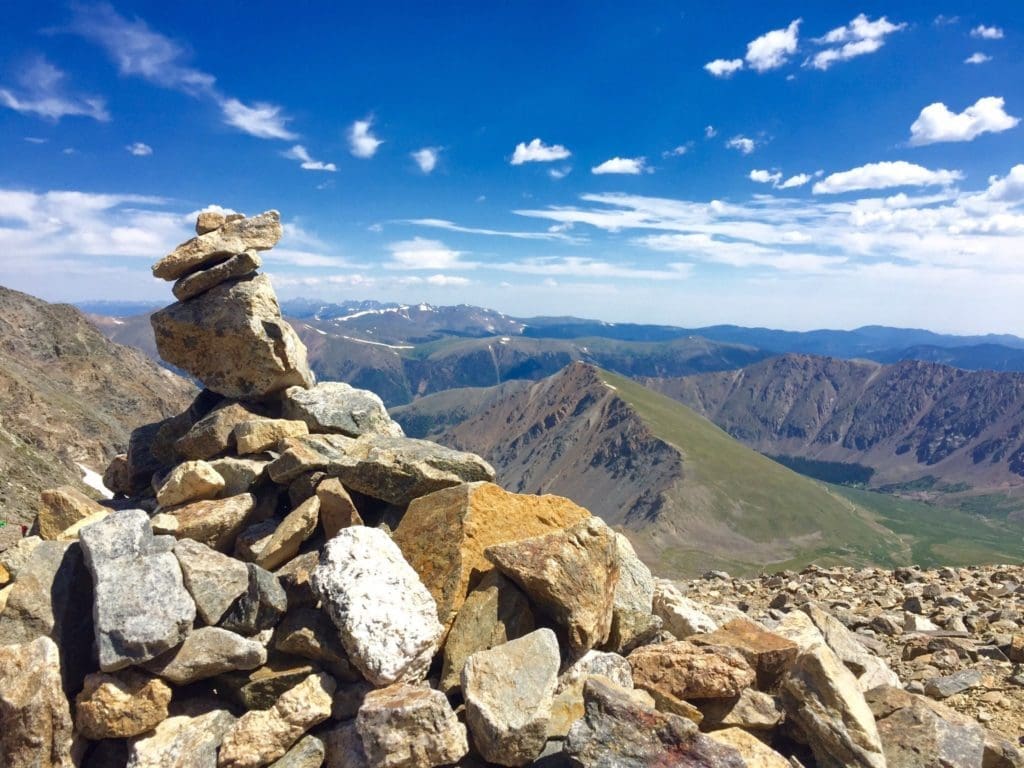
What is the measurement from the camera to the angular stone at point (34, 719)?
9297 mm

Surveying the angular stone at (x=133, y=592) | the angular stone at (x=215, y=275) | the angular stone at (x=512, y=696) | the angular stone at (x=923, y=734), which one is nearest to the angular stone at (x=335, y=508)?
the angular stone at (x=133, y=592)

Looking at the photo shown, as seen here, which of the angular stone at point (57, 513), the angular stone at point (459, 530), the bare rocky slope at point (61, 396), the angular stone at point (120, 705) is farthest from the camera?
the bare rocky slope at point (61, 396)

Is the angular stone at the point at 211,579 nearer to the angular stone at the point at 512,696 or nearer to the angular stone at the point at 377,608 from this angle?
the angular stone at the point at 377,608

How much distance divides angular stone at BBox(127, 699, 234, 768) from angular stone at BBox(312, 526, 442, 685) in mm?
2396

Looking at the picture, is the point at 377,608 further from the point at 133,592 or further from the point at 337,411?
the point at 337,411

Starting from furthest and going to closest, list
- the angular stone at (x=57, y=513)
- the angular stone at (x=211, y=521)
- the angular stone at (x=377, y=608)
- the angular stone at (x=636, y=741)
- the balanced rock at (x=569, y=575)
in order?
the angular stone at (x=57, y=513) < the angular stone at (x=211, y=521) < the balanced rock at (x=569, y=575) < the angular stone at (x=377, y=608) < the angular stone at (x=636, y=741)

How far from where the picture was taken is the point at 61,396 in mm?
108250

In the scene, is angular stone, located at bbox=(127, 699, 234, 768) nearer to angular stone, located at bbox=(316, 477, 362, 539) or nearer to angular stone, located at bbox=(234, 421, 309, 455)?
angular stone, located at bbox=(316, 477, 362, 539)

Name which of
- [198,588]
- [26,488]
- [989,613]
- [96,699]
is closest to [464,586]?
[198,588]

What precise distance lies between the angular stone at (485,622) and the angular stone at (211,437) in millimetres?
8780

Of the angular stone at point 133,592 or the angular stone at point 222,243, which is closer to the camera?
the angular stone at point 133,592

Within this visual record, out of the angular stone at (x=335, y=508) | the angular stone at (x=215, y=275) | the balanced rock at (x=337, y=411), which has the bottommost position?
the angular stone at (x=335, y=508)

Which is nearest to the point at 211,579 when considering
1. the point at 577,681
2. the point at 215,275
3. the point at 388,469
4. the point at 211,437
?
the point at 388,469

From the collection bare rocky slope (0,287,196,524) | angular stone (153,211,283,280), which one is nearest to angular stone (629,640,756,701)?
angular stone (153,211,283,280)
